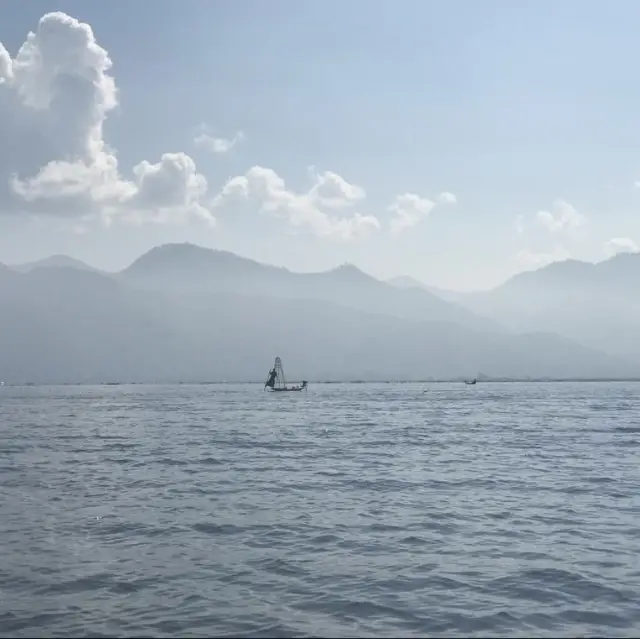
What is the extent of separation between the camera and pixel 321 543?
23.9 meters

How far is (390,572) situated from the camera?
20484 millimetres

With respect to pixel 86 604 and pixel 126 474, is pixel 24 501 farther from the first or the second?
pixel 86 604

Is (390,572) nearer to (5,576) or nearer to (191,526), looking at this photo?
(191,526)

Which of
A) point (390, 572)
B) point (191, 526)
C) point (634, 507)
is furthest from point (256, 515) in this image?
point (634, 507)

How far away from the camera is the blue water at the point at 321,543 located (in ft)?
55.1

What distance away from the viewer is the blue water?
16.8 m

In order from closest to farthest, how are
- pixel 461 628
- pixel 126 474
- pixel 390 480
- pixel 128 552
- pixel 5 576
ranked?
pixel 461 628 → pixel 5 576 → pixel 128 552 → pixel 390 480 → pixel 126 474

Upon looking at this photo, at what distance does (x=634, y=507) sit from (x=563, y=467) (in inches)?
512

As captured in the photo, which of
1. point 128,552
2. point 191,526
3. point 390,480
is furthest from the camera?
point 390,480

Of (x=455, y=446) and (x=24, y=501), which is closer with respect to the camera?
(x=24, y=501)

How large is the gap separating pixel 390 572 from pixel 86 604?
28.3 ft

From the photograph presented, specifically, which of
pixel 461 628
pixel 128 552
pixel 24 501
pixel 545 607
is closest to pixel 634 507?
pixel 545 607

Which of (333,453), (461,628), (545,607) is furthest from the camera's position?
→ (333,453)

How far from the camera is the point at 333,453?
167ft
